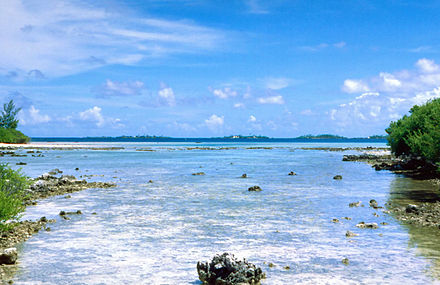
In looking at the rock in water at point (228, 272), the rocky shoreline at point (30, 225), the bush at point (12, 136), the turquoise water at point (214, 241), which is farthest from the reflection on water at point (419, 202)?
the bush at point (12, 136)

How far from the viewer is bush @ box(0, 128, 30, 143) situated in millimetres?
129875

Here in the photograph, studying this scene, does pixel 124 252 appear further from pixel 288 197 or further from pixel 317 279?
pixel 288 197

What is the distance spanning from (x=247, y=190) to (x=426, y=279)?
20.4 m

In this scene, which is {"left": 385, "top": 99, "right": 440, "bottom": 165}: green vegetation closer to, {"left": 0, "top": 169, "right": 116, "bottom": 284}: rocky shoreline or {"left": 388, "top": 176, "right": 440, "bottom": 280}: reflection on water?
{"left": 388, "top": 176, "right": 440, "bottom": 280}: reflection on water

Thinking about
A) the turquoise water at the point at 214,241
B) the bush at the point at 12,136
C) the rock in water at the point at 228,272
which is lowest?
the turquoise water at the point at 214,241

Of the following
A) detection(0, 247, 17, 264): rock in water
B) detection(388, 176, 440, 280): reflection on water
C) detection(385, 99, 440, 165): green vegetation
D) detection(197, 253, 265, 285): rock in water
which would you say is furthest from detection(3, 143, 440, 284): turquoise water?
detection(385, 99, 440, 165): green vegetation

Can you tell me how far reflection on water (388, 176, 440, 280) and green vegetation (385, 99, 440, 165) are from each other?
2608 mm

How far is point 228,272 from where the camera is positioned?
36.8 ft

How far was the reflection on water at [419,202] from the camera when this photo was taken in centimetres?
1380

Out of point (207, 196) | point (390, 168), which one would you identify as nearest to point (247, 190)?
point (207, 196)

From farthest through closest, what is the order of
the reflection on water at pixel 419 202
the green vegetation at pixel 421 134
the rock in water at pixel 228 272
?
1. the green vegetation at pixel 421 134
2. the reflection on water at pixel 419 202
3. the rock in water at pixel 228 272

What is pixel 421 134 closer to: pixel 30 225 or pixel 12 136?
pixel 30 225

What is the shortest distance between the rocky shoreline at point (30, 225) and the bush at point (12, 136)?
109598 millimetres

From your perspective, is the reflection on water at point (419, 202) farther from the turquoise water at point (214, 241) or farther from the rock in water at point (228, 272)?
the rock in water at point (228, 272)
